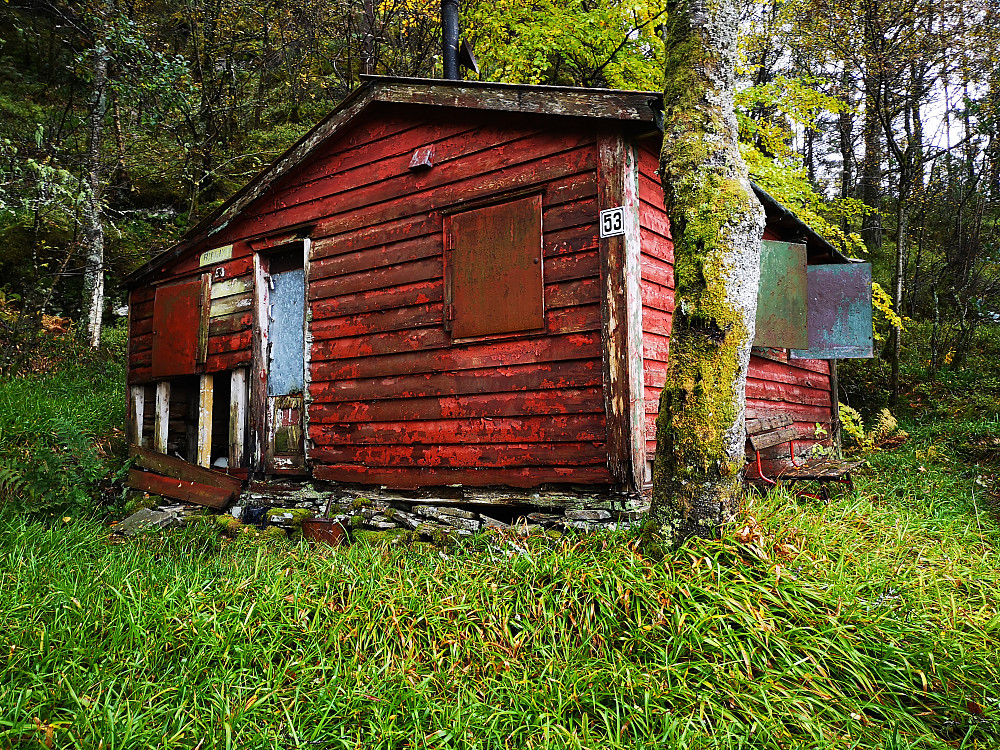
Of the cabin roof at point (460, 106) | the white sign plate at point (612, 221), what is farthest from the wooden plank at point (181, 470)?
the white sign plate at point (612, 221)

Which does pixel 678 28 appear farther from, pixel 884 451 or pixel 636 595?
pixel 884 451

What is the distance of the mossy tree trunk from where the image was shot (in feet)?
11.6

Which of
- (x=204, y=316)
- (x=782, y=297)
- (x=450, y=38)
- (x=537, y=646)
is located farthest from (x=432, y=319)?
(x=450, y=38)

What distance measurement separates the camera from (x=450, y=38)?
887cm

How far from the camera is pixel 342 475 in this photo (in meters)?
6.71

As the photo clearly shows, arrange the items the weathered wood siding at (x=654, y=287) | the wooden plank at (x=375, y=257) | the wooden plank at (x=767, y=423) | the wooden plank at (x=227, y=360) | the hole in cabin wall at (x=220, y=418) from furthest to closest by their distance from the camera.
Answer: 1. the hole in cabin wall at (x=220, y=418)
2. the wooden plank at (x=227, y=360)
3. the wooden plank at (x=767, y=423)
4. the wooden plank at (x=375, y=257)
5. the weathered wood siding at (x=654, y=287)

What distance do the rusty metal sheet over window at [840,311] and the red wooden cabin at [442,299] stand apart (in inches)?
A: 21.4

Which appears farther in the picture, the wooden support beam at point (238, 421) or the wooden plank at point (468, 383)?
the wooden support beam at point (238, 421)

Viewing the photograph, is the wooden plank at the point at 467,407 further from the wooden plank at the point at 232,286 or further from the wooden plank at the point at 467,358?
the wooden plank at the point at 232,286

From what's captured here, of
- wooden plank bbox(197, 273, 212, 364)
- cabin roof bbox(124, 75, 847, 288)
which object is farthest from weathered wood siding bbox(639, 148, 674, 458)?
wooden plank bbox(197, 273, 212, 364)

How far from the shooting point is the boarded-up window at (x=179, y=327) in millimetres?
8156

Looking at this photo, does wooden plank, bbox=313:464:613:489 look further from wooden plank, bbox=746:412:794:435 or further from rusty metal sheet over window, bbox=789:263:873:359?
rusty metal sheet over window, bbox=789:263:873:359

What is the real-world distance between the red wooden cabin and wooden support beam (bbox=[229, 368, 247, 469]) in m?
0.03

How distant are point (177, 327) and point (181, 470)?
6.77 feet
